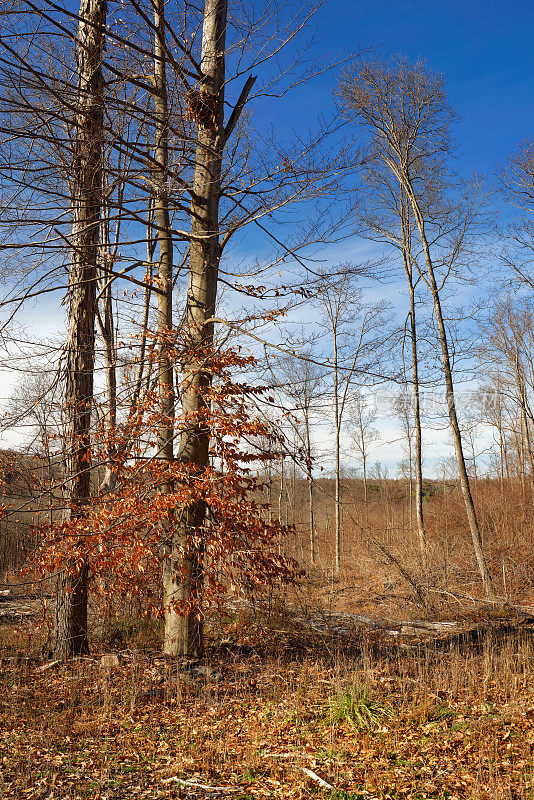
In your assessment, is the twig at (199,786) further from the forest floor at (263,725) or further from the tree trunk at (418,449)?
the tree trunk at (418,449)

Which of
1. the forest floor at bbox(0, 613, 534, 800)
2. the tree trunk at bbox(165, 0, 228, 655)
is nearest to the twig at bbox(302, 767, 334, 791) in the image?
the forest floor at bbox(0, 613, 534, 800)

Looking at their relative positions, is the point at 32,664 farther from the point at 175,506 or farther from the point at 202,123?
the point at 202,123

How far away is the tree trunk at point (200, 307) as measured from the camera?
6121 mm

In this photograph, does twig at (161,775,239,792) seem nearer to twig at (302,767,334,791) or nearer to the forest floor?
the forest floor

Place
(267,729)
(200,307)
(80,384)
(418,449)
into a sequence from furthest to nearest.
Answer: (418,449) < (80,384) < (200,307) < (267,729)

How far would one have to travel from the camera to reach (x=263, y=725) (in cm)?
466

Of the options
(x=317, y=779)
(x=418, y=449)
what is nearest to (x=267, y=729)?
(x=317, y=779)

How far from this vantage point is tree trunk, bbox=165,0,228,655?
6121mm

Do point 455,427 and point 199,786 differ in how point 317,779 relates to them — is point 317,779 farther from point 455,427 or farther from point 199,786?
point 455,427

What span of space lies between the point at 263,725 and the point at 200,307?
4.49 m

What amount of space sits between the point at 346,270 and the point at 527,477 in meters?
19.5

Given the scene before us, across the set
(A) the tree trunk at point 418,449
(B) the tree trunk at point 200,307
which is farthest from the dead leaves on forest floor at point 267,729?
(A) the tree trunk at point 418,449

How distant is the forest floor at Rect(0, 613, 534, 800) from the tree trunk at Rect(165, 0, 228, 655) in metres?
0.86

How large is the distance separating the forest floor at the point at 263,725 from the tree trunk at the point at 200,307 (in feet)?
2.83
